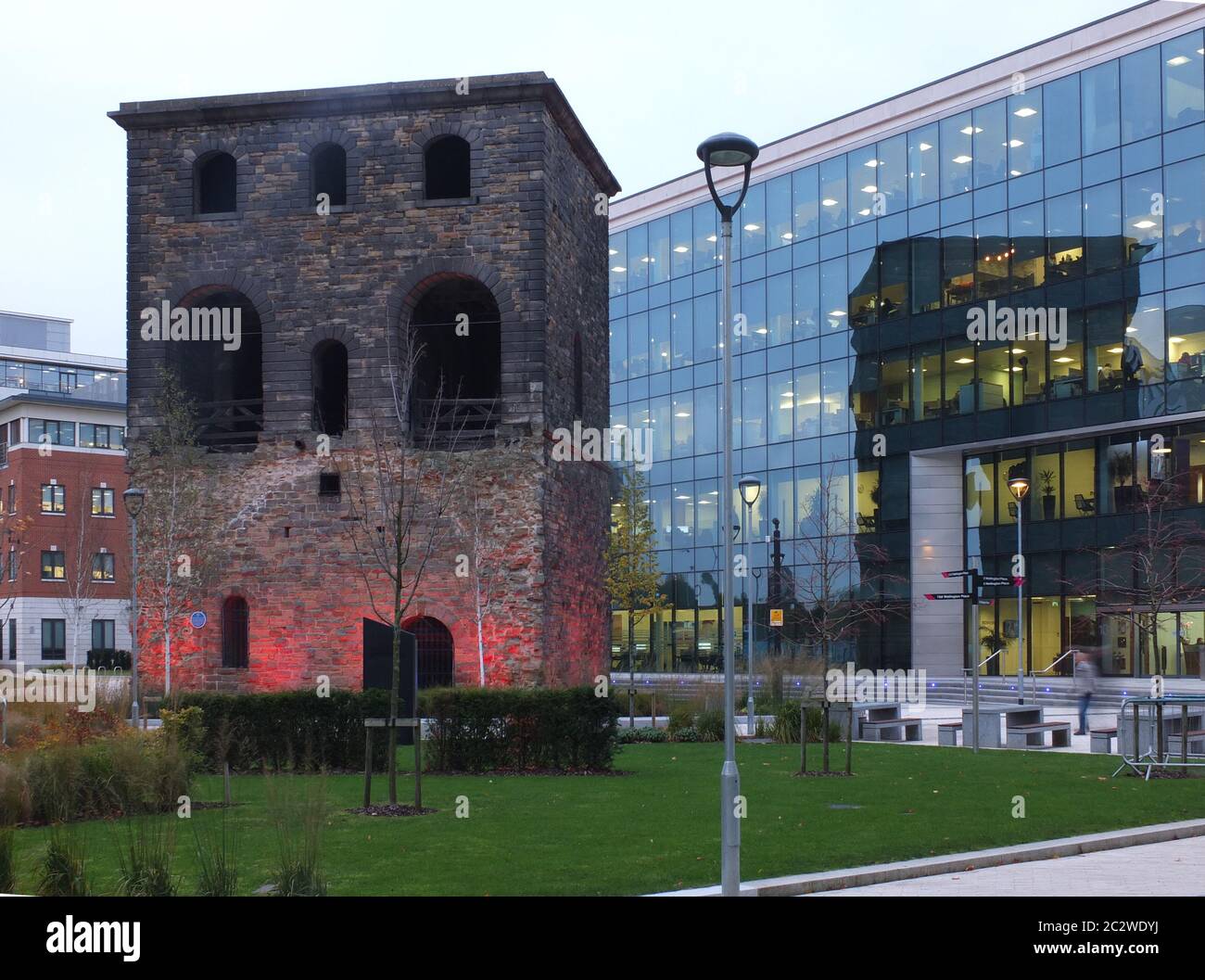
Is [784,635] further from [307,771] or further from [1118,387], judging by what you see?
[307,771]

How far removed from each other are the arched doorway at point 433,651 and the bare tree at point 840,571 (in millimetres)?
A: 21040

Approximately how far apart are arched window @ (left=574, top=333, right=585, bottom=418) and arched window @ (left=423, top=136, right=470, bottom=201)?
4.76m

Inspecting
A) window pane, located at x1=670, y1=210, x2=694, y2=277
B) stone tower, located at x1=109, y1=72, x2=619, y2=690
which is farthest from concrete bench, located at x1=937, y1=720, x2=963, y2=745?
window pane, located at x1=670, y1=210, x2=694, y2=277

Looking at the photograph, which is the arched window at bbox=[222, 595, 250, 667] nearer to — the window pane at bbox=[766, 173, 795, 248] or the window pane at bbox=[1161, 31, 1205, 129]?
the window pane at bbox=[766, 173, 795, 248]

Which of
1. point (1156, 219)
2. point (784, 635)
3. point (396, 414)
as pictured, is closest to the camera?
point (396, 414)

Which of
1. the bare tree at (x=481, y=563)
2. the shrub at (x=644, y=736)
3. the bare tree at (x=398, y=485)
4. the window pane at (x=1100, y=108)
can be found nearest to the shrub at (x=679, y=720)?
the shrub at (x=644, y=736)

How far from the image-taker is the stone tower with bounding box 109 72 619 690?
99.2 ft

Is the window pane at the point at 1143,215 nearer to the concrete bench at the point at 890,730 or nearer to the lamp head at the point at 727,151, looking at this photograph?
the concrete bench at the point at 890,730

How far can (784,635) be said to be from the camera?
53.4 metres

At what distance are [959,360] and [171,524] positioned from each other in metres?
29.6

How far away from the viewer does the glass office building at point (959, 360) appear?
42219mm

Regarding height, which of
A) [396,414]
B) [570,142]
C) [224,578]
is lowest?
[224,578]
